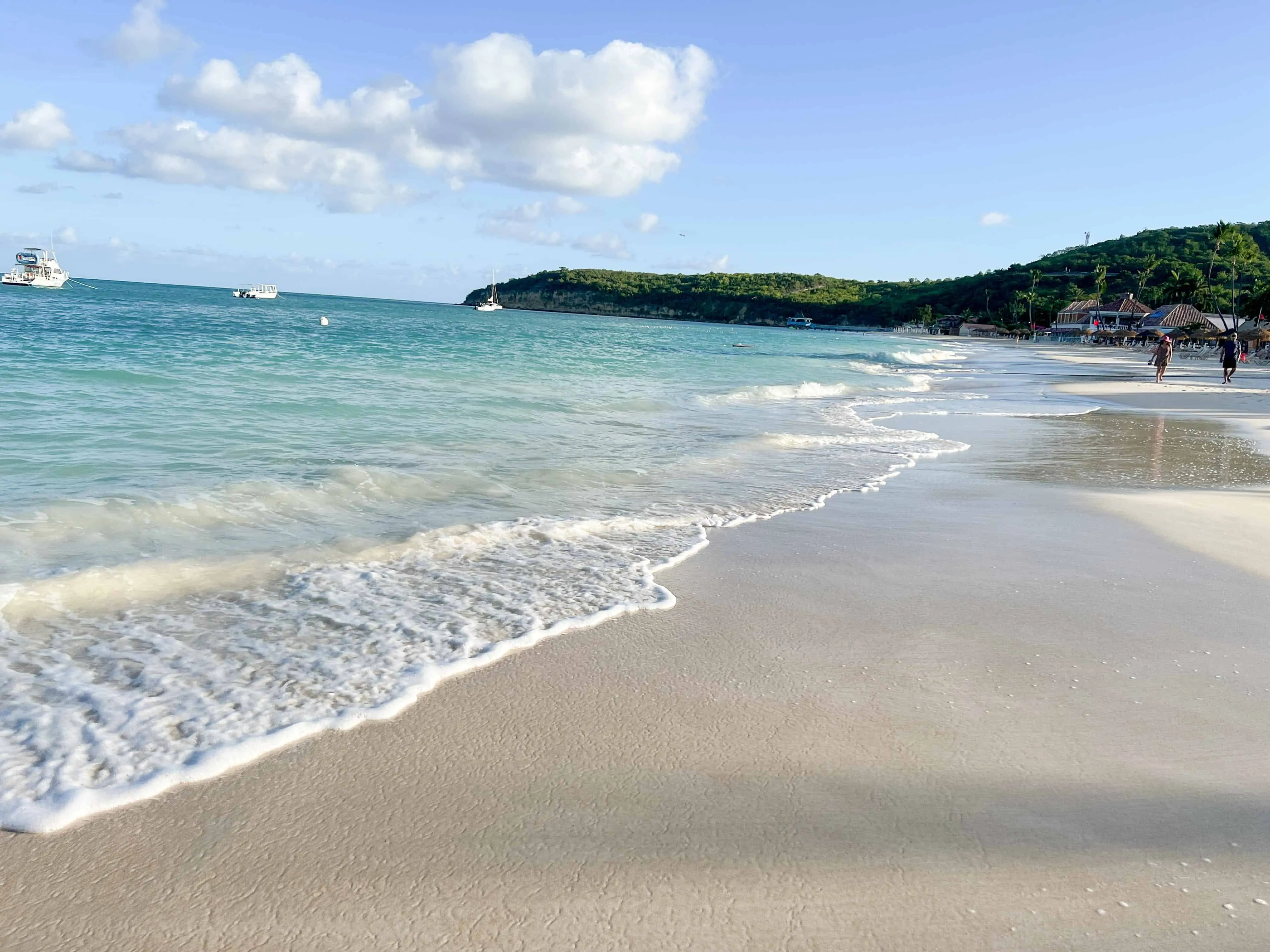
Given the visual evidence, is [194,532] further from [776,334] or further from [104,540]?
[776,334]

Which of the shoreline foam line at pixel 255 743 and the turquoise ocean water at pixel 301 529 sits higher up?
the turquoise ocean water at pixel 301 529

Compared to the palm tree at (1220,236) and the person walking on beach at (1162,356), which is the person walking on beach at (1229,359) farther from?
the palm tree at (1220,236)

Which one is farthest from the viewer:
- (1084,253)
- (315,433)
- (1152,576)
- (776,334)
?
(1084,253)

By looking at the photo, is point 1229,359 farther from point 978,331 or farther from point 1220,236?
point 978,331

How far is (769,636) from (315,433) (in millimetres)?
8718

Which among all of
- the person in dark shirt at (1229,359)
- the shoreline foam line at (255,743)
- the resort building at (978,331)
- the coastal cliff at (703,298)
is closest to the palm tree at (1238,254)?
the resort building at (978,331)

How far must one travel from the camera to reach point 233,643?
4012mm

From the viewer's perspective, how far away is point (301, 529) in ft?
20.6

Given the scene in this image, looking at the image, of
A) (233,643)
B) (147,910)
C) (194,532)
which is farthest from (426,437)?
(147,910)

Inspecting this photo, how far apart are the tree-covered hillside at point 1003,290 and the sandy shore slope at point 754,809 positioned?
227ft

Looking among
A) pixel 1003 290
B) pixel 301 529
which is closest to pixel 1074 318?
pixel 1003 290

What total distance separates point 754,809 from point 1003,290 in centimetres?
15147

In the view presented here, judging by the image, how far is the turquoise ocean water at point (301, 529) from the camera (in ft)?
10.8

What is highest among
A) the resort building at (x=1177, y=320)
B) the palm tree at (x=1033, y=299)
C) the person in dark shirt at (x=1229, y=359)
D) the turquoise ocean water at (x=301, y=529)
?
the palm tree at (x=1033, y=299)
